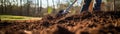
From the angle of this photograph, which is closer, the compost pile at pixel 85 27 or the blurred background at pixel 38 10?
the compost pile at pixel 85 27

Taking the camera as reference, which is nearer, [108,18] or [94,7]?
[108,18]

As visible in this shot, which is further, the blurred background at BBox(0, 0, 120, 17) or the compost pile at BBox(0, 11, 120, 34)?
the blurred background at BBox(0, 0, 120, 17)

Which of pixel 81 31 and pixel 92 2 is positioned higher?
pixel 92 2

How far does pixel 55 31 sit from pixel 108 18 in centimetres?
100

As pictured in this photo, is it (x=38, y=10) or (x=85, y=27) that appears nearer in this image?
(x=85, y=27)

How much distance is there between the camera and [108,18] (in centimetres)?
324

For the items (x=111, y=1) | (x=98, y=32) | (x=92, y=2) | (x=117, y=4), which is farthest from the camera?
(x=111, y=1)

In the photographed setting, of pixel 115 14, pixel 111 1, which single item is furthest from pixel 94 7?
pixel 111 1

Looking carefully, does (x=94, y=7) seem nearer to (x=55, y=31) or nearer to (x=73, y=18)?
(x=73, y=18)

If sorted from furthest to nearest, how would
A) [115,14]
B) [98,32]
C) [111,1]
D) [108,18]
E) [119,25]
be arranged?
[111,1], [115,14], [108,18], [119,25], [98,32]

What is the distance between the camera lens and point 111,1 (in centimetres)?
601

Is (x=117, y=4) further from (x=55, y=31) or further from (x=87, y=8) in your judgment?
(x=55, y=31)

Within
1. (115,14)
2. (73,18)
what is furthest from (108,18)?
(73,18)

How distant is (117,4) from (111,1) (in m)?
0.62
